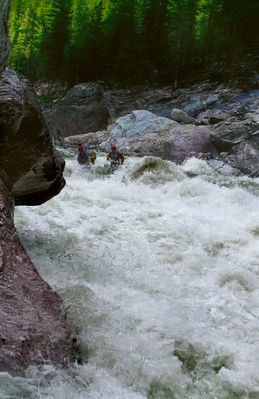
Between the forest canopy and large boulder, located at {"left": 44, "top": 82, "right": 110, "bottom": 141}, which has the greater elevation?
the forest canopy

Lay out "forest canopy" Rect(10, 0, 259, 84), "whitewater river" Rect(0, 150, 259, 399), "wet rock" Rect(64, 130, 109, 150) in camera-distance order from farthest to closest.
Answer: "forest canopy" Rect(10, 0, 259, 84) < "wet rock" Rect(64, 130, 109, 150) < "whitewater river" Rect(0, 150, 259, 399)

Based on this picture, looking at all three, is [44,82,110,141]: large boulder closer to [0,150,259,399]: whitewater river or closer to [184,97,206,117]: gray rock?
[184,97,206,117]: gray rock

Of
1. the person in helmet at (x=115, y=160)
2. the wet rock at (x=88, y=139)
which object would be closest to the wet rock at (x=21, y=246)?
the person in helmet at (x=115, y=160)

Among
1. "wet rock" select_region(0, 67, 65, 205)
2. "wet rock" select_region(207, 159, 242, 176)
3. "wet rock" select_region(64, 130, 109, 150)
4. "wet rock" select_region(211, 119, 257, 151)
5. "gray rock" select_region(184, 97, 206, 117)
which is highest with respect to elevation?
"wet rock" select_region(0, 67, 65, 205)

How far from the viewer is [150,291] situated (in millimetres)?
4551

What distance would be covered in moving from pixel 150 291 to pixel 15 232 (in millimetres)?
1954

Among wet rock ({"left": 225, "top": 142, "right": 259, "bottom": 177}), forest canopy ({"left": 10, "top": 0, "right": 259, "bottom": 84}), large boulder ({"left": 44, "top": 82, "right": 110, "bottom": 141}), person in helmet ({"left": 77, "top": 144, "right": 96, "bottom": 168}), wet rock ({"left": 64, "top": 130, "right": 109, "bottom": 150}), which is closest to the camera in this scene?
wet rock ({"left": 225, "top": 142, "right": 259, "bottom": 177})

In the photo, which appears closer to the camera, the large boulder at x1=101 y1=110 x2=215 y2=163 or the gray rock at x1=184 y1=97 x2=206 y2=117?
the large boulder at x1=101 y1=110 x2=215 y2=163

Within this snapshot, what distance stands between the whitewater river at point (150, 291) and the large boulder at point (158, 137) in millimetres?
6121

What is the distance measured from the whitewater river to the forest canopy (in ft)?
72.7

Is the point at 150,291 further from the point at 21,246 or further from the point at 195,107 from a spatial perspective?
the point at 195,107

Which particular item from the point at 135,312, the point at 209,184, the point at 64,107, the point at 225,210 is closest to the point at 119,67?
the point at 64,107

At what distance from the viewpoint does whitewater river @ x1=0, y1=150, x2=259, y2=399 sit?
287 centimetres

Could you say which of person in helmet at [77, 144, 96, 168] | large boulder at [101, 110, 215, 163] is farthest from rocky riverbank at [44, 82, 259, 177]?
person in helmet at [77, 144, 96, 168]
